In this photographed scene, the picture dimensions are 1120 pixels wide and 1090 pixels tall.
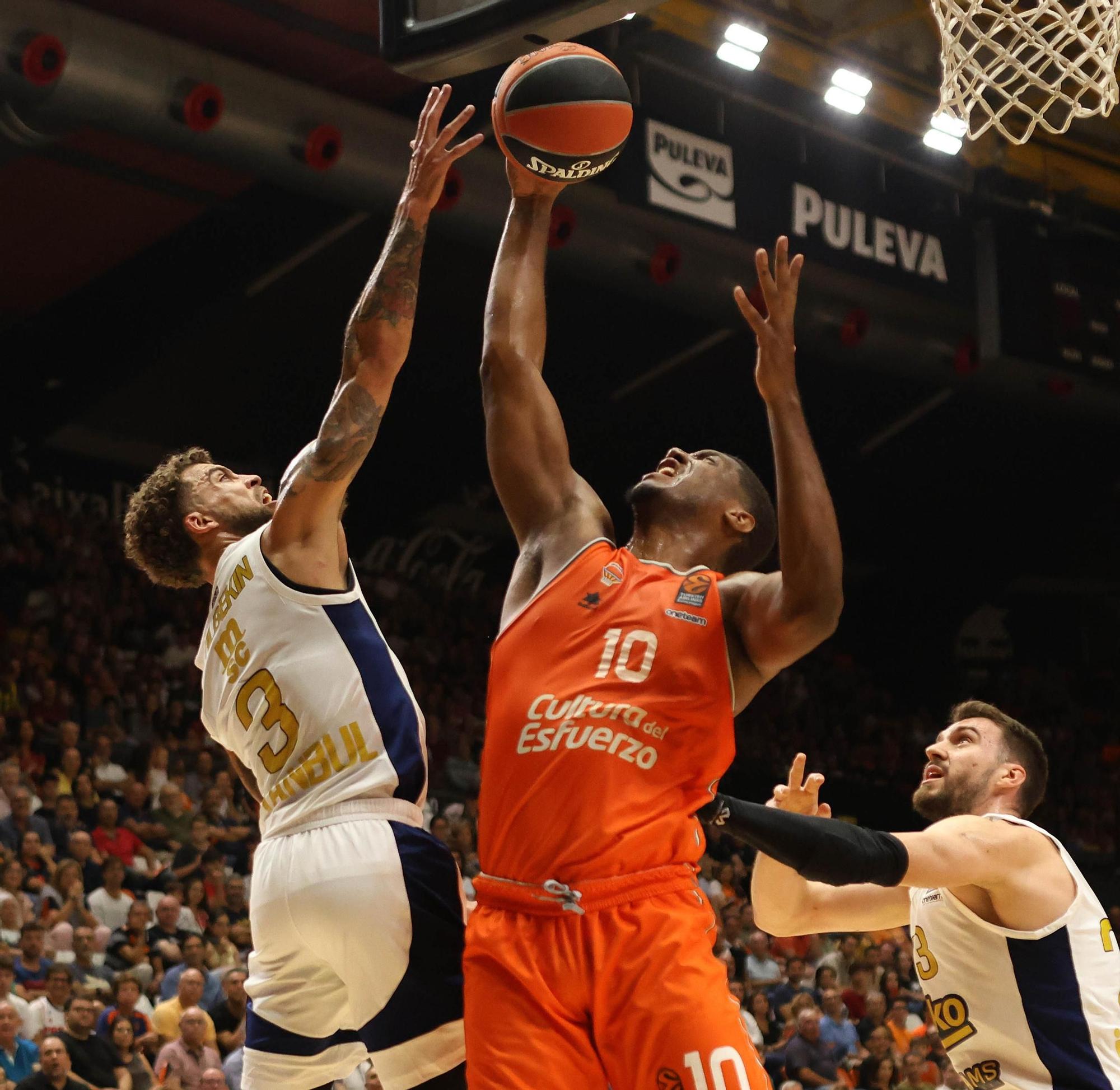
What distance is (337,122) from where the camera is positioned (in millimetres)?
11250

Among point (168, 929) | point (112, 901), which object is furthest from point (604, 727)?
point (112, 901)

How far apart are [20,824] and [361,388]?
267 inches

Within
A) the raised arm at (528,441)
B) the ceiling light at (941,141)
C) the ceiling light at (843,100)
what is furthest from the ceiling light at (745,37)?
the raised arm at (528,441)

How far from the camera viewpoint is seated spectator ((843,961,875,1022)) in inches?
464

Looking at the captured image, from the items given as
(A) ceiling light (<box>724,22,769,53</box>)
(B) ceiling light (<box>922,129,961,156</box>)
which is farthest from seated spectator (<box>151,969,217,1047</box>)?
(B) ceiling light (<box>922,129,961,156</box>)

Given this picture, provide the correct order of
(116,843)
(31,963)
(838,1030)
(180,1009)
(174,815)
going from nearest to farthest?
(31,963), (180,1009), (116,843), (174,815), (838,1030)

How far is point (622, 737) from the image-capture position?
3.29 m

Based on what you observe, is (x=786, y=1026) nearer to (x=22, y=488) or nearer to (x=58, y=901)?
(x=58, y=901)

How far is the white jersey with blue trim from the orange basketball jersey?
26cm

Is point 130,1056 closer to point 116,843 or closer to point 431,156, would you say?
point 116,843

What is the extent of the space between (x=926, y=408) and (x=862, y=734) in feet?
14.0

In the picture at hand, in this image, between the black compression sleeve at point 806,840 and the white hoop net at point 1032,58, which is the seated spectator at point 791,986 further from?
the black compression sleeve at point 806,840

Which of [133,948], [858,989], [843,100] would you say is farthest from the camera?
[843,100]

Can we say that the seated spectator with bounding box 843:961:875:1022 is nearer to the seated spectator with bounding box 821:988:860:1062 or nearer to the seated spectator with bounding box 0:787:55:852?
the seated spectator with bounding box 821:988:860:1062
